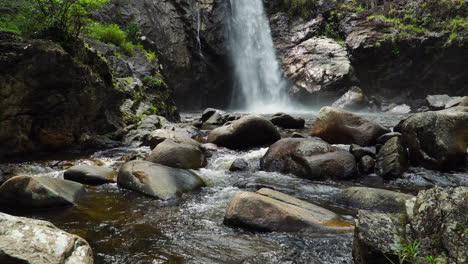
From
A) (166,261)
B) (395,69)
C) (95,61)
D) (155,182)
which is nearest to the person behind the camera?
(166,261)

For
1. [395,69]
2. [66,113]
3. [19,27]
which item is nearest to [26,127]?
[66,113]

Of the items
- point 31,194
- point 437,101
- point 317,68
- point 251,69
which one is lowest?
point 437,101

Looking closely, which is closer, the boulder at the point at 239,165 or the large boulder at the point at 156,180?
the large boulder at the point at 156,180

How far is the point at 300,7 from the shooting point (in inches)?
1012

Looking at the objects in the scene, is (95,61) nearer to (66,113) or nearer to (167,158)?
(66,113)

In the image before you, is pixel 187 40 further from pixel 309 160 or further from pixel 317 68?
pixel 309 160

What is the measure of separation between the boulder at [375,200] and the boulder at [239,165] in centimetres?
256

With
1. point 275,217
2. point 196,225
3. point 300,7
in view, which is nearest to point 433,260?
point 275,217

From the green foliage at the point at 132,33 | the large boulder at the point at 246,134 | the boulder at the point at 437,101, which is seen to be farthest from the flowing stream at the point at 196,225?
the boulder at the point at 437,101

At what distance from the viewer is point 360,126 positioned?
345 inches

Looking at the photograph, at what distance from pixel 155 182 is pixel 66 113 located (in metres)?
4.16

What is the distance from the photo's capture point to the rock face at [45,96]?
6754mm

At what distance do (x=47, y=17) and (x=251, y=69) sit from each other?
16.9 metres

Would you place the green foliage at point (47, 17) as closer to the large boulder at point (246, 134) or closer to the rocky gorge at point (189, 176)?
the rocky gorge at point (189, 176)
